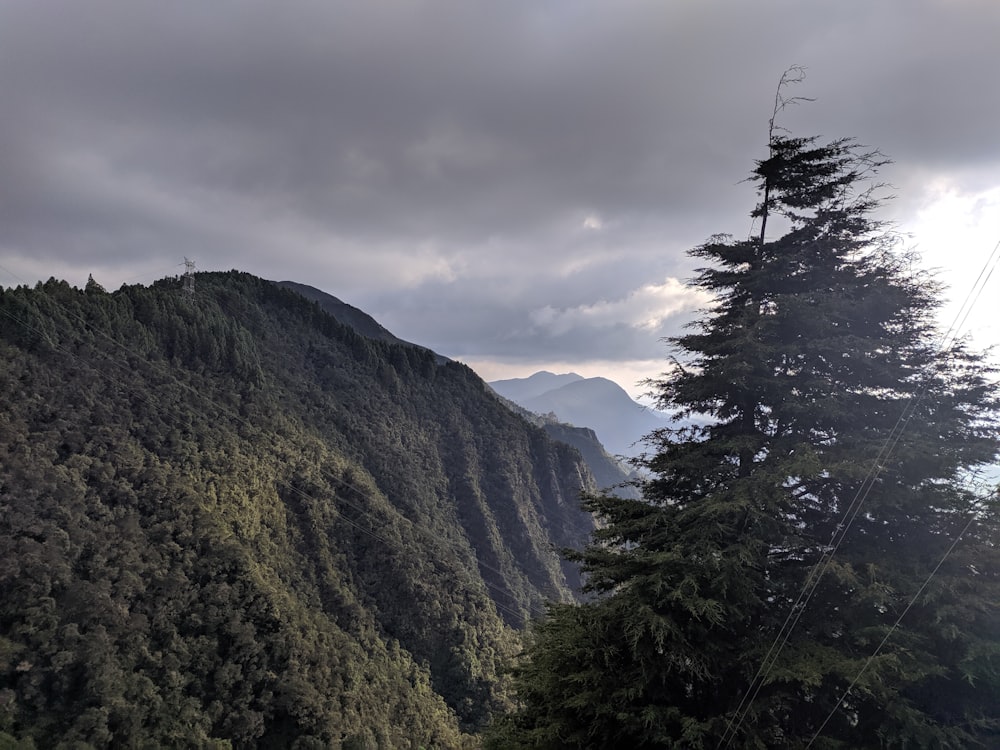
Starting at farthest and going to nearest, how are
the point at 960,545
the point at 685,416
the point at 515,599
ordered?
the point at 515,599 < the point at 685,416 < the point at 960,545

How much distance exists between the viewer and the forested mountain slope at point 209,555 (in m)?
31.8

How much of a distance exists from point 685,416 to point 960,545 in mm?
4655

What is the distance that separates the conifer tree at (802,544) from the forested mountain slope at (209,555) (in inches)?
136

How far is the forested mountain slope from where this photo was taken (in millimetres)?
31750

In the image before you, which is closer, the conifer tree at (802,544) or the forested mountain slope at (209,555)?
the conifer tree at (802,544)

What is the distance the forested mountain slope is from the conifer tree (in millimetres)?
3463

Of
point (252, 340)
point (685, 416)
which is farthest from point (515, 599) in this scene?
point (685, 416)

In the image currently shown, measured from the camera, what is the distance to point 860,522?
8000mm

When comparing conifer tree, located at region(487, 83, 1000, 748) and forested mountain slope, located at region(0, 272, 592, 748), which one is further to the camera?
forested mountain slope, located at region(0, 272, 592, 748)

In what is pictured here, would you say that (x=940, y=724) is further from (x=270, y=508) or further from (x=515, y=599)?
(x=515, y=599)

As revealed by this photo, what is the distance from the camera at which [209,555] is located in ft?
131

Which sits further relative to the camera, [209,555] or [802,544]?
[209,555]

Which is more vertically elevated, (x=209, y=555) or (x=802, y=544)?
(x=802, y=544)

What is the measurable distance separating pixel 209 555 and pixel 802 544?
4434cm
